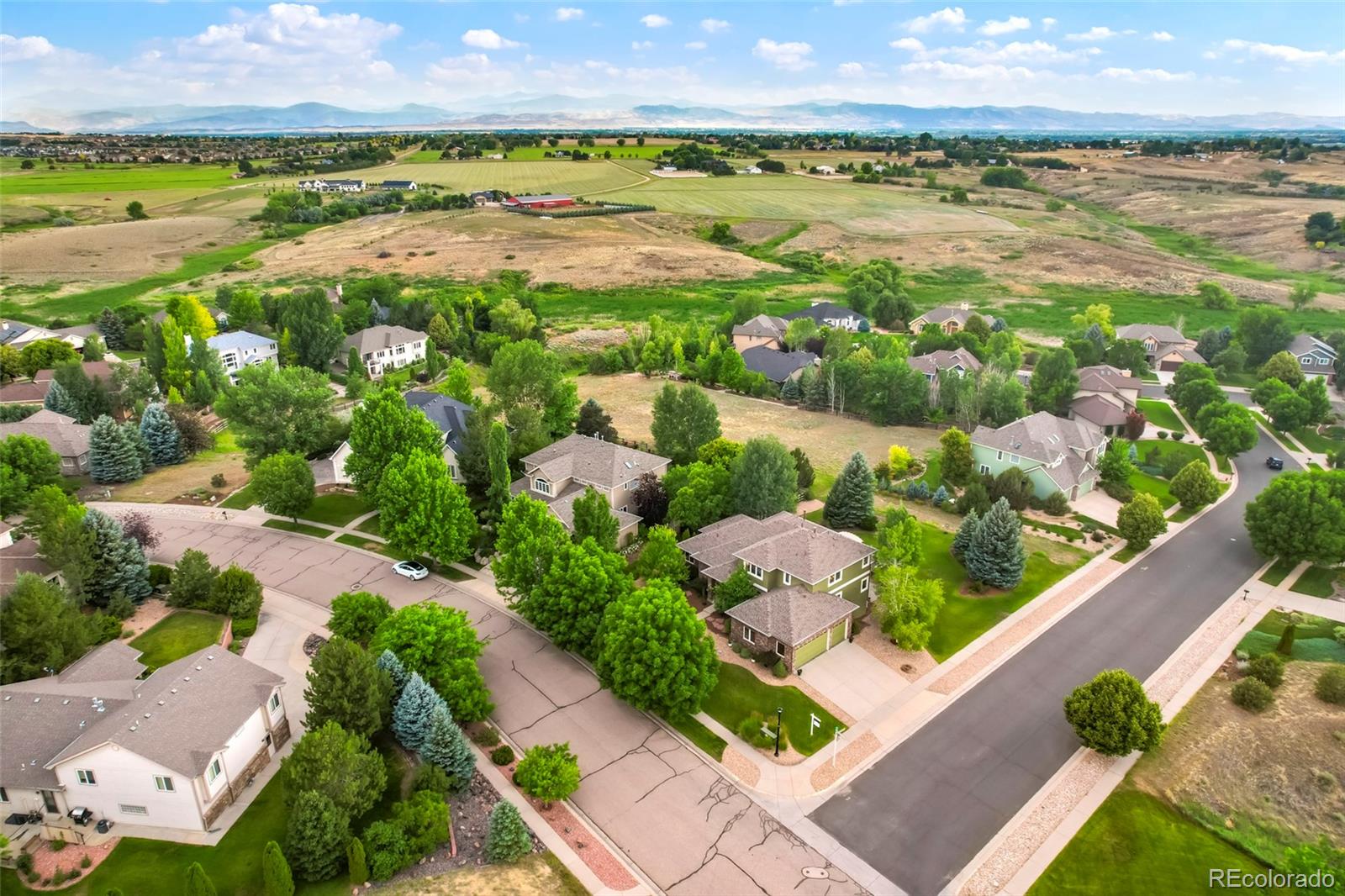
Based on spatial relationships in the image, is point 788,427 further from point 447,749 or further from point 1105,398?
point 447,749

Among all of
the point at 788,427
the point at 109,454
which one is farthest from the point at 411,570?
the point at 788,427

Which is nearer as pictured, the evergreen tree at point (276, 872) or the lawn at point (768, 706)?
the evergreen tree at point (276, 872)

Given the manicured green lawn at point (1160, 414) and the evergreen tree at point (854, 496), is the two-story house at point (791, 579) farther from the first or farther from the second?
the manicured green lawn at point (1160, 414)

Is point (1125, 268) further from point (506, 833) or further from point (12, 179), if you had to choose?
point (12, 179)

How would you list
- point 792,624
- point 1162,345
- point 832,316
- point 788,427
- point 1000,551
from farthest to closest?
point 832,316
point 1162,345
point 788,427
point 1000,551
point 792,624

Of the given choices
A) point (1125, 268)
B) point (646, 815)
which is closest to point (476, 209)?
point (1125, 268)

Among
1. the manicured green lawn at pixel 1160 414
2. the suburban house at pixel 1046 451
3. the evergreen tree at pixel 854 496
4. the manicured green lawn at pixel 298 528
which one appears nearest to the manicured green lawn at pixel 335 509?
the manicured green lawn at pixel 298 528

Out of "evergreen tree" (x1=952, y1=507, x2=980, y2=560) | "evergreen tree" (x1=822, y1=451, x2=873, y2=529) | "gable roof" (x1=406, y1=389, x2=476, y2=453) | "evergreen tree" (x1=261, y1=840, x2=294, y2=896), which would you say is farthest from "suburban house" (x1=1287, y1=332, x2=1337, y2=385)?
"evergreen tree" (x1=261, y1=840, x2=294, y2=896)
